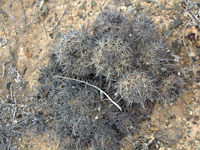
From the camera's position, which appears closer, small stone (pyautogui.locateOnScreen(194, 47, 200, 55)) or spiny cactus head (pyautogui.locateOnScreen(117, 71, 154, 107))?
spiny cactus head (pyautogui.locateOnScreen(117, 71, 154, 107))

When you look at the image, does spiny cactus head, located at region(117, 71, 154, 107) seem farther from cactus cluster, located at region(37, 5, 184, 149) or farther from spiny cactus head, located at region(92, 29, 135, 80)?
spiny cactus head, located at region(92, 29, 135, 80)

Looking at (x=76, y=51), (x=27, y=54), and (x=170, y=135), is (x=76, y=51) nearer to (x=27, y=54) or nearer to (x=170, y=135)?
(x=27, y=54)

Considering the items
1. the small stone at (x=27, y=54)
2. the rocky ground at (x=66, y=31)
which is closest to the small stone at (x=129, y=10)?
the rocky ground at (x=66, y=31)

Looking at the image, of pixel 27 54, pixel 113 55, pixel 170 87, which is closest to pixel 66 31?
pixel 27 54

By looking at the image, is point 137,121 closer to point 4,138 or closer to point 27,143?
point 27,143

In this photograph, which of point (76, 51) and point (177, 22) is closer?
point (76, 51)

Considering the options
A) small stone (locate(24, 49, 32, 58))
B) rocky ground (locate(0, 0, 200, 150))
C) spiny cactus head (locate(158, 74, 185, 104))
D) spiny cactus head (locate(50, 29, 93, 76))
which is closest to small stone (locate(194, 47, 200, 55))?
rocky ground (locate(0, 0, 200, 150))
